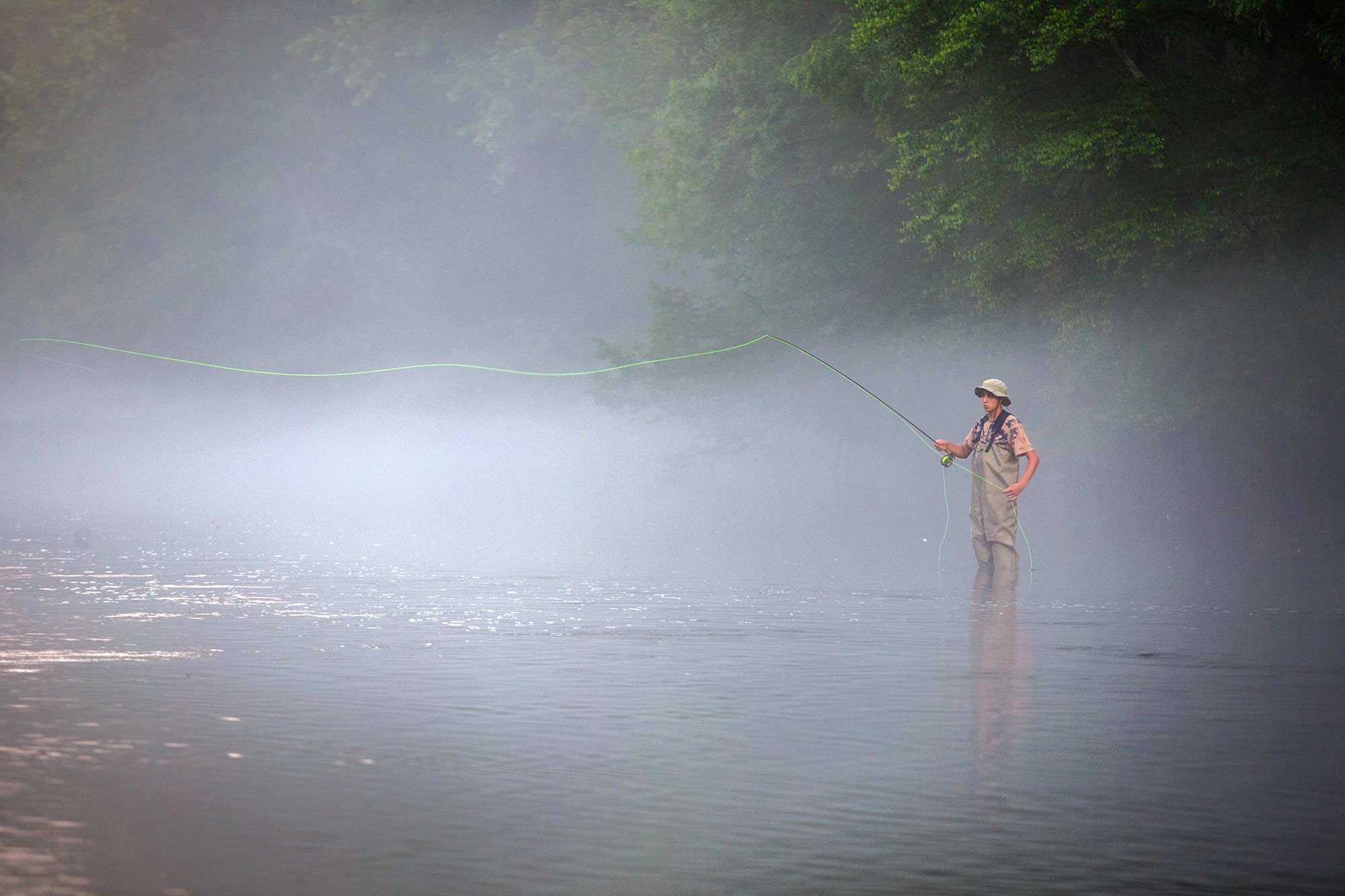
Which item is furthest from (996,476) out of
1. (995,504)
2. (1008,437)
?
(1008,437)

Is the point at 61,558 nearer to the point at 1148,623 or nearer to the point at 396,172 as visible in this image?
the point at 1148,623

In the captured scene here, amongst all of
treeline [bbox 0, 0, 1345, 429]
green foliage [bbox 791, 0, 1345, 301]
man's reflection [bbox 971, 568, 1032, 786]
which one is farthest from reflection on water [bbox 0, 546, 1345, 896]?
treeline [bbox 0, 0, 1345, 429]

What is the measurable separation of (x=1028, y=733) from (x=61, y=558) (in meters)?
10.3

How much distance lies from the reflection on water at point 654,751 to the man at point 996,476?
6.93 feet

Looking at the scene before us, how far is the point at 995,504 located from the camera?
13273 millimetres

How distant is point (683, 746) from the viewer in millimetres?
6582

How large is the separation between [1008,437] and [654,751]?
7.49 meters

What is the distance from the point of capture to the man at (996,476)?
13297 millimetres

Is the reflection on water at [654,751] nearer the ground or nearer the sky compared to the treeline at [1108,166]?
nearer the ground

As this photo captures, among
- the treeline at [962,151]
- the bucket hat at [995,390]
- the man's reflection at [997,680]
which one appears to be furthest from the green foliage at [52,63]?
the man's reflection at [997,680]

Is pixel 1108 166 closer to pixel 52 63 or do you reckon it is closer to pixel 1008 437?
pixel 1008 437

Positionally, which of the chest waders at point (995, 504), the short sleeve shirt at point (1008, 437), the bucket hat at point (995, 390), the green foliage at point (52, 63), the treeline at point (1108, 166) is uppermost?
the green foliage at point (52, 63)

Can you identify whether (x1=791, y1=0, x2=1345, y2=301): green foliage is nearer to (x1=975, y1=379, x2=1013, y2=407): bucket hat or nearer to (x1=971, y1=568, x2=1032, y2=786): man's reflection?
(x1=975, y1=379, x2=1013, y2=407): bucket hat

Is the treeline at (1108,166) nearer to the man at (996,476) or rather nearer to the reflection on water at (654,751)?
the man at (996,476)
